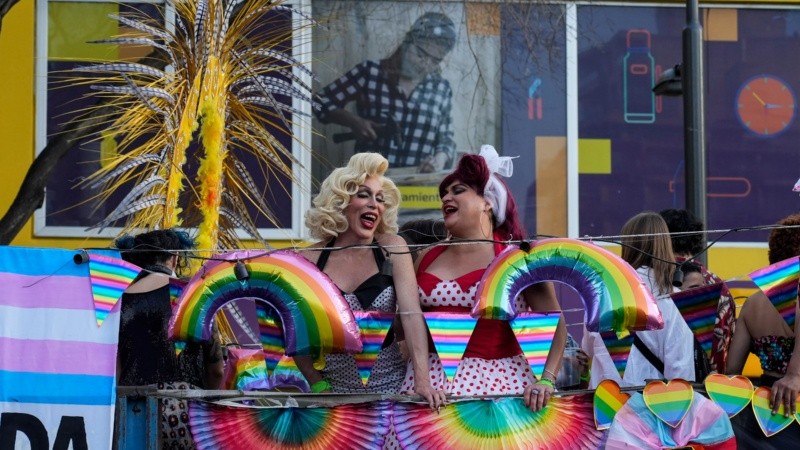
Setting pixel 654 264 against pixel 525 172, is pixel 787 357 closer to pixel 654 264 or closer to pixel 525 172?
pixel 654 264

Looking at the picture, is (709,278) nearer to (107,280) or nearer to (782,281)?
(782,281)

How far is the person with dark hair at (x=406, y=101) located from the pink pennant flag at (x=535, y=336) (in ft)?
17.0

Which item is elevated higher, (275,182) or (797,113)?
(797,113)

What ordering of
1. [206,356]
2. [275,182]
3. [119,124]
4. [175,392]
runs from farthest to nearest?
[275,182] < [119,124] < [206,356] < [175,392]

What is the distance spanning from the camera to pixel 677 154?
10391mm

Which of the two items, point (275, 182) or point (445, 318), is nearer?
point (445, 318)

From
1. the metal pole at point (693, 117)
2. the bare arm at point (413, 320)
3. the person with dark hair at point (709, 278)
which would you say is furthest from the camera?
the metal pole at point (693, 117)

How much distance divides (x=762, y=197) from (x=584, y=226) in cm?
158

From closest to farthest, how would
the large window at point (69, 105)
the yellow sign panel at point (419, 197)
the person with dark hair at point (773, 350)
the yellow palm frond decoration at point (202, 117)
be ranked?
the person with dark hair at point (773, 350)
the yellow palm frond decoration at point (202, 117)
the large window at point (69, 105)
the yellow sign panel at point (419, 197)

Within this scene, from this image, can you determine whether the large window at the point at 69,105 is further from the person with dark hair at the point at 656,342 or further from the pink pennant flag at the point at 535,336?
the pink pennant flag at the point at 535,336

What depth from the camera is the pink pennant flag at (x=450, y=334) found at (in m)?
5.00

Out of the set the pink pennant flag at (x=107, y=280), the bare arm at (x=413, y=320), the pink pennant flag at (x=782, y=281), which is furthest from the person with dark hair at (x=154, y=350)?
the pink pennant flag at (x=782, y=281)

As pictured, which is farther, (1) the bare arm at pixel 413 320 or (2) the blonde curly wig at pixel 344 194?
(2) the blonde curly wig at pixel 344 194

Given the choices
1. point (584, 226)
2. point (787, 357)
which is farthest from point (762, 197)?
point (787, 357)
